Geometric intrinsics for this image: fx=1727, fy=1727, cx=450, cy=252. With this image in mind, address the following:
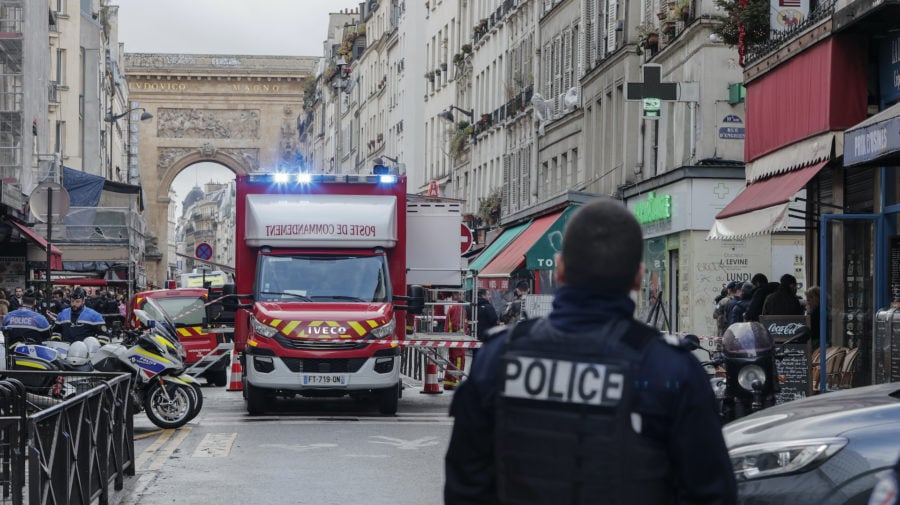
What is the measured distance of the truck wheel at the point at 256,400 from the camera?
1929 centimetres

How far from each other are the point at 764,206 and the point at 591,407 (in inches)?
602

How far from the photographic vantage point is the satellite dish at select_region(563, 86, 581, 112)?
41281 mm

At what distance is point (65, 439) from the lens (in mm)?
9125

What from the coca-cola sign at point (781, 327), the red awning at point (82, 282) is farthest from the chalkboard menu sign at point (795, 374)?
the red awning at point (82, 282)

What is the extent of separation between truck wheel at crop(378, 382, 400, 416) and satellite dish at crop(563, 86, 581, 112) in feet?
73.6

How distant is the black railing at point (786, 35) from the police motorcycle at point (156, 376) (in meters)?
8.00

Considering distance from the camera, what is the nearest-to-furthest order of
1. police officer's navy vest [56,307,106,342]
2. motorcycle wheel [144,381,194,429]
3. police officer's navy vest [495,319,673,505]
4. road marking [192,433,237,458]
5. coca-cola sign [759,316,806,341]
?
police officer's navy vest [495,319,673,505], coca-cola sign [759,316,806,341], road marking [192,433,237,458], motorcycle wheel [144,381,194,429], police officer's navy vest [56,307,106,342]

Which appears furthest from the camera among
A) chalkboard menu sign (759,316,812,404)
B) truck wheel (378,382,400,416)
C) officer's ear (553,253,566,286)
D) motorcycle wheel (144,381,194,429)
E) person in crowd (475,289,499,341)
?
person in crowd (475,289,499,341)

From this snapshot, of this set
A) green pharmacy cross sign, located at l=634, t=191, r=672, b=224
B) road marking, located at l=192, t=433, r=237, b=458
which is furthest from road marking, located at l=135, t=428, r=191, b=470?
green pharmacy cross sign, located at l=634, t=191, r=672, b=224

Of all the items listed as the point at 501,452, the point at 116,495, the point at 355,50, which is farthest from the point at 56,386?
the point at 355,50

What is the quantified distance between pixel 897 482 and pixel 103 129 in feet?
254

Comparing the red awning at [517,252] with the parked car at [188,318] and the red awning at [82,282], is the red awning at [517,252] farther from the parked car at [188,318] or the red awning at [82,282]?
the red awning at [82,282]

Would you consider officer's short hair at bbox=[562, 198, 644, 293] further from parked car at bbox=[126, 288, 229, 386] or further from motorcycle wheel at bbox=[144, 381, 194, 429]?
parked car at bbox=[126, 288, 229, 386]

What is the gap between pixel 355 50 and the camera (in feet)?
333
